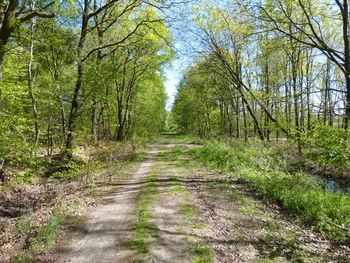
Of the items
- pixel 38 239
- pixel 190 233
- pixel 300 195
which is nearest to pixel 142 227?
pixel 190 233

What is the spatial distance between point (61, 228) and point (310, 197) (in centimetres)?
792

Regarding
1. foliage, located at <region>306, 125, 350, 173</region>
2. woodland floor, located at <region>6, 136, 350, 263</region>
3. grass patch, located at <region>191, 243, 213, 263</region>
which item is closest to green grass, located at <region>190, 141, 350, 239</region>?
woodland floor, located at <region>6, 136, 350, 263</region>

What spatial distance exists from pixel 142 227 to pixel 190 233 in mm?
1239

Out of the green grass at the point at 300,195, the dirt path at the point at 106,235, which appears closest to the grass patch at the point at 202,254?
the dirt path at the point at 106,235

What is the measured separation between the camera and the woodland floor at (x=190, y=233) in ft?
13.4

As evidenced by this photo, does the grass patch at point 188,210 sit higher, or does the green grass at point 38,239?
the green grass at point 38,239

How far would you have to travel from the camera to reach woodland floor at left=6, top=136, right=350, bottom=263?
4078 millimetres

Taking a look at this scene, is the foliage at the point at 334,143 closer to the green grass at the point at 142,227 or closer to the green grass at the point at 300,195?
the green grass at the point at 300,195

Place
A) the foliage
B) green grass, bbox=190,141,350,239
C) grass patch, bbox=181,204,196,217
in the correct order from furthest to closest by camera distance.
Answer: grass patch, bbox=181,204,196,217 < green grass, bbox=190,141,350,239 < the foliage

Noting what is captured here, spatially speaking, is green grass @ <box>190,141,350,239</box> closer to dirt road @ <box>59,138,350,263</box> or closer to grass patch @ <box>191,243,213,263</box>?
dirt road @ <box>59,138,350,263</box>

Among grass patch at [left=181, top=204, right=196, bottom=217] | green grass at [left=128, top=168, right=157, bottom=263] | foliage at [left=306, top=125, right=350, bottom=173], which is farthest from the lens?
grass patch at [left=181, top=204, right=196, bottom=217]

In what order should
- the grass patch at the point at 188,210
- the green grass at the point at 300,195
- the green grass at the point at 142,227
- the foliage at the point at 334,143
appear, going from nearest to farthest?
the green grass at the point at 142,227, the foliage at the point at 334,143, the green grass at the point at 300,195, the grass patch at the point at 188,210

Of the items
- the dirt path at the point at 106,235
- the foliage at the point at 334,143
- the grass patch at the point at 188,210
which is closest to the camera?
the dirt path at the point at 106,235

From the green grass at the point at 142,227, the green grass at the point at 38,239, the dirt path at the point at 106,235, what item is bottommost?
the dirt path at the point at 106,235
